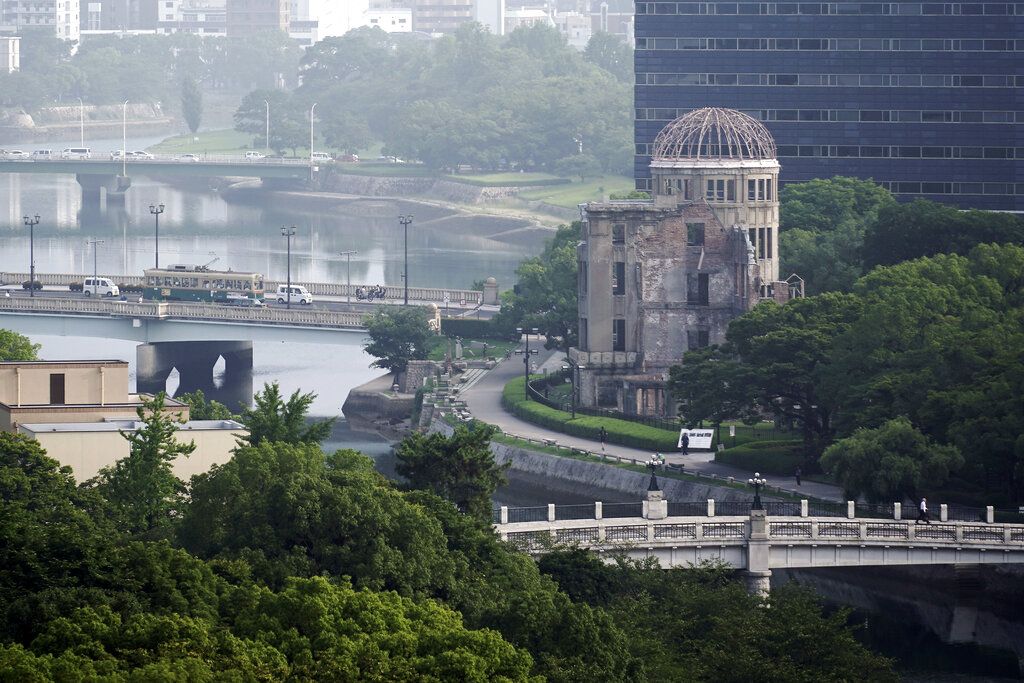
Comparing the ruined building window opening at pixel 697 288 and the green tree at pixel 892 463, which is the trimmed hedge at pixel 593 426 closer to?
the ruined building window opening at pixel 697 288

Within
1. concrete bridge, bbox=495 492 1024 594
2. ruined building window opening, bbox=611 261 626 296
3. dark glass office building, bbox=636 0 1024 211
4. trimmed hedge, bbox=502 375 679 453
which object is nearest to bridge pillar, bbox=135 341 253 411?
trimmed hedge, bbox=502 375 679 453

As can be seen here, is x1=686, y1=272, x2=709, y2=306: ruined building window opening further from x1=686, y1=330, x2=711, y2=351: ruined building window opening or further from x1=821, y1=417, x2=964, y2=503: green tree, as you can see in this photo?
x1=821, y1=417, x2=964, y2=503: green tree

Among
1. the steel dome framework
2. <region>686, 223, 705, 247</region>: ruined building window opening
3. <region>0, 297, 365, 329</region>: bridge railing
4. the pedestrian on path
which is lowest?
the pedestrian on path

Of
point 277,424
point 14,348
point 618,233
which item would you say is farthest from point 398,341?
point 277,424

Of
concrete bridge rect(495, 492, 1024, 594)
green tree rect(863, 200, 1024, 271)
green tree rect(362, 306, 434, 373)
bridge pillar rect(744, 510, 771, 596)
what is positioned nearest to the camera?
concrete bridge rect(495, 492, 1024, 594)

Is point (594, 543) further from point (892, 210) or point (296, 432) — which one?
point (892, 210)

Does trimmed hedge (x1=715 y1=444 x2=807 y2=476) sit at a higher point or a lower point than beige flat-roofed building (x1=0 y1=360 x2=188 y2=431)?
lower

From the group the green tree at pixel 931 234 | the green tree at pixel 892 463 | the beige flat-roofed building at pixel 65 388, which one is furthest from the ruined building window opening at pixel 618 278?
the beige flat-roofed building at pixel 65 388
